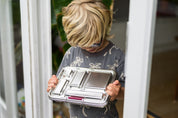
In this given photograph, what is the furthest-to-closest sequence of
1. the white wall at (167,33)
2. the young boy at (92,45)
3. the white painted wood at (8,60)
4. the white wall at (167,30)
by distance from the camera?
the white wall at (167,30) → the white wall at (167,33) → the white painted wood at (8,60) → the young boy at (92,45)

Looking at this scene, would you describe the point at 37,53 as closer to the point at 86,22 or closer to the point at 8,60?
the point at 86,22

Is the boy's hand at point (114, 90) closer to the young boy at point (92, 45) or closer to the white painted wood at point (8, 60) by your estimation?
the young boy at point (92, 45)

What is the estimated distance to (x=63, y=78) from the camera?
2.68ft

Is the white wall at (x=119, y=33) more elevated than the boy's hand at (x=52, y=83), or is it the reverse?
the white wall at (x=119, y=33)

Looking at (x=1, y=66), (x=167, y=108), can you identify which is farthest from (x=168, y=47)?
(x=1, y=66)

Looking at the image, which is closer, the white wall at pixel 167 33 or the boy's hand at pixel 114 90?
the boy's hand at pixel 114 90

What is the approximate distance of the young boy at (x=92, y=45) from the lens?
70 centimetres

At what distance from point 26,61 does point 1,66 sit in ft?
2.19

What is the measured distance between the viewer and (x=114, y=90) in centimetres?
70

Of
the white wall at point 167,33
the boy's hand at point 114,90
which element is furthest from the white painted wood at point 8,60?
the white wall at point 167,33

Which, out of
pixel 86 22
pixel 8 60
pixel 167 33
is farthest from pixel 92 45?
pixel 167 33

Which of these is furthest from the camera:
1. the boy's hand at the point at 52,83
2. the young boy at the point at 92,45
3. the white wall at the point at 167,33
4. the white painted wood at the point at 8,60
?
the white wall at the point at 167,33

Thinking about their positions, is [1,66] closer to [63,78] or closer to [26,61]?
[26,61]

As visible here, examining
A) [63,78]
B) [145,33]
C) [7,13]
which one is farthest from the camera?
[7,13]
